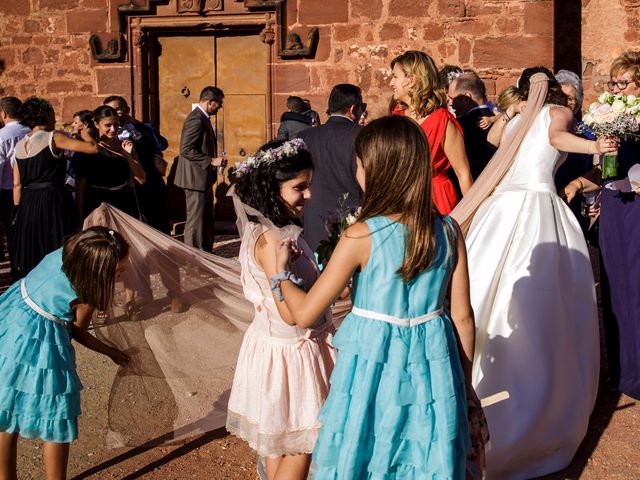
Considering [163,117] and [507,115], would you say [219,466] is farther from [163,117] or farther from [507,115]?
[163,117]

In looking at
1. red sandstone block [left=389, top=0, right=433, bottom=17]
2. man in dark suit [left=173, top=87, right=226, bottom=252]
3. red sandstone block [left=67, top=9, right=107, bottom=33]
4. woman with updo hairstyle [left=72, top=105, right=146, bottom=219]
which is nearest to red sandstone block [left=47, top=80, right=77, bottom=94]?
red sandstone block [left=67, top=9, right=107, bottom=33]

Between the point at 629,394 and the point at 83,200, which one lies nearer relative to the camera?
the point at 629,394

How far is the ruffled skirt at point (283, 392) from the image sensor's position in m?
3.36

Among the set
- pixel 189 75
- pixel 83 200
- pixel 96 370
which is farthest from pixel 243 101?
pixel 96 370

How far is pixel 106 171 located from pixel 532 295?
168 inches

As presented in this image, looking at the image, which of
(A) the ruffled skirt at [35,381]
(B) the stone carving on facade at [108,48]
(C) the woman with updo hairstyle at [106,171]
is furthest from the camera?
(B) the stone carving on facade at [108,48]

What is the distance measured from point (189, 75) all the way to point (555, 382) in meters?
9.40

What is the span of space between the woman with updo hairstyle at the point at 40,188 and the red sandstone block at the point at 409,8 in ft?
17.9

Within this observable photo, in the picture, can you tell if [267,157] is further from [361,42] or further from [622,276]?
[361,42]

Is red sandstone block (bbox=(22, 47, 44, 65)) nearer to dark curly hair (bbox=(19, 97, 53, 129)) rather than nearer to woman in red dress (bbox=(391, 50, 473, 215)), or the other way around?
dark curly hair (bbox=(19, 97, 53, 129))

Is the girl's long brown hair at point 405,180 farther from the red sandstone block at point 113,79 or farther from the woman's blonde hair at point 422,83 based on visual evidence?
the red sandstone block at point 113,79

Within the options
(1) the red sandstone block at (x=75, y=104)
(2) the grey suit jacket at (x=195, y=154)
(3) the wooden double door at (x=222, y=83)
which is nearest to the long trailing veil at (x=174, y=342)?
(2) the grey suit jacket at (x=195, y=154)

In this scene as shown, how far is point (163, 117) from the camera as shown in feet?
42.2

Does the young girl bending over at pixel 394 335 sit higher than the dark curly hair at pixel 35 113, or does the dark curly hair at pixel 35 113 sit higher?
the dark curly hair at pixel 35 113
